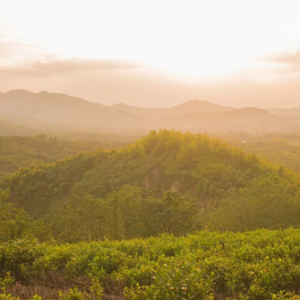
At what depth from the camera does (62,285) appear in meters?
8.80

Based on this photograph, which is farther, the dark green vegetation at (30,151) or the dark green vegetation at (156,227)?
the dark green vegetation at (30,151)

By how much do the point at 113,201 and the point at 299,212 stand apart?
16.3m

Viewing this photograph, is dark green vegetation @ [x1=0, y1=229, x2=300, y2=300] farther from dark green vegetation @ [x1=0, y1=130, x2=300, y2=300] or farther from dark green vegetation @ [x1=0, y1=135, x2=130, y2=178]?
dark green vegetation @ [x1=0, y1=135, x2=130, y2=178]

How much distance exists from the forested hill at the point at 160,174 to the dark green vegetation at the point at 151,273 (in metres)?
23.0

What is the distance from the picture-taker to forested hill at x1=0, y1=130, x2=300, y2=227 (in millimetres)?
41062

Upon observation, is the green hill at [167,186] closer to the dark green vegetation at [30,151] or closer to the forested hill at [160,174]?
the forested hill at [160,174]

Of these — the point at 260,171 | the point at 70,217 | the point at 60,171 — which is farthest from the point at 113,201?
the point at 60,171

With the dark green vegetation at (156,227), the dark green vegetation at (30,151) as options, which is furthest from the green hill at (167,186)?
the dark green vegetation at (30,151)

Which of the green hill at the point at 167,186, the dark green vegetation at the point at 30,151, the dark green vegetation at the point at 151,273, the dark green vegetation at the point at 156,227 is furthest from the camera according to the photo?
the dark green vegetation at the point at 30,151

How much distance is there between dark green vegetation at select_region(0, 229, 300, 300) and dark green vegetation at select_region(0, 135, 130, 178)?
7840cm

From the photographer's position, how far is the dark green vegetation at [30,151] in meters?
91.6

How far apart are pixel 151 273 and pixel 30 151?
110m

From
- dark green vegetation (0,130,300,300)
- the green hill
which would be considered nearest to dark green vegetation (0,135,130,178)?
the green hill

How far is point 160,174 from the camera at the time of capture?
50.5m
